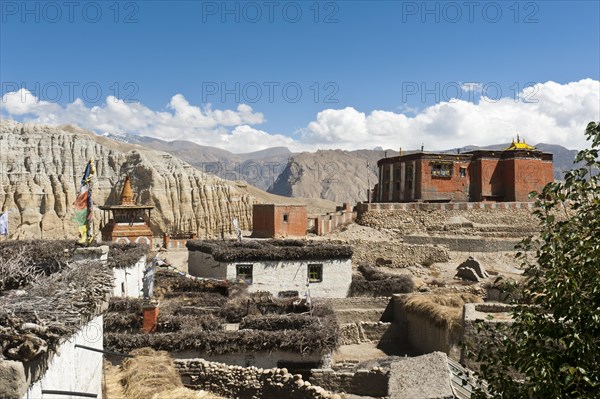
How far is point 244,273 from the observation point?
2536 cm

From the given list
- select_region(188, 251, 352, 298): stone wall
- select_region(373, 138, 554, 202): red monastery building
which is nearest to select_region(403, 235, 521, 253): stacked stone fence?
select_region(373, 138, 554, 202): red monastery building

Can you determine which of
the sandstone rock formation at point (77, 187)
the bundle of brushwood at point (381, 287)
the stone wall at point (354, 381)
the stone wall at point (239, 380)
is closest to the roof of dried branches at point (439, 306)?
the bundle of brushwood at point (381, 287)

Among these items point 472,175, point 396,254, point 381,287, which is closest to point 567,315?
point 381,287

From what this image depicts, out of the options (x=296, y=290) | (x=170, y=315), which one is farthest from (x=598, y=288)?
(x=296, y=290)

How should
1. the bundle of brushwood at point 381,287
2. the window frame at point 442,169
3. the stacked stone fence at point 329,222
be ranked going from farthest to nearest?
the window frame at point 442,169 → the stacked stone fence at point 329,222 → the bundle of brushwood at point 381,287

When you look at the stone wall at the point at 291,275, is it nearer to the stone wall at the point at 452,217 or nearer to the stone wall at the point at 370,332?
the stone wall at the point at 370,332

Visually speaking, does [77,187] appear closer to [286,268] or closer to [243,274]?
[243,274]

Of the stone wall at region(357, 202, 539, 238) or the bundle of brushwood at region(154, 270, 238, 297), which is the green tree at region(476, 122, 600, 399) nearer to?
the bundle of brushwood at region(154, 270, 238, 297)

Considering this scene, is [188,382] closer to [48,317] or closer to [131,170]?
[48,317]

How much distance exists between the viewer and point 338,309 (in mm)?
23672

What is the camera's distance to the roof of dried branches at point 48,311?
201 inches

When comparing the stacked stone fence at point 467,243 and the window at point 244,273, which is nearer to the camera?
the window at point 244,273

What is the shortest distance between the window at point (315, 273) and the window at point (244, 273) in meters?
3.03

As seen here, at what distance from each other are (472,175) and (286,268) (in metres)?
24.2
